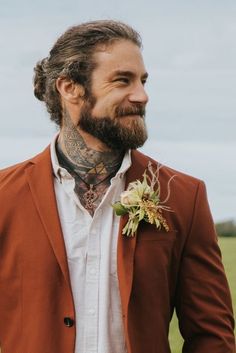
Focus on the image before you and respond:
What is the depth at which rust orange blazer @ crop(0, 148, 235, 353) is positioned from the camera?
5277 mm

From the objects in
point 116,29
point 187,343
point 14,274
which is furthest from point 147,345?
point 116,29

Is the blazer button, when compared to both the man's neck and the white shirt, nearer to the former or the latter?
the white shirt

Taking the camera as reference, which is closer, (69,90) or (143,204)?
(143,204)

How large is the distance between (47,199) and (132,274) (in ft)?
2.10

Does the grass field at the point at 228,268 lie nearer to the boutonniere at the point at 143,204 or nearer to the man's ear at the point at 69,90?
the boutonniere at the point at 143,204

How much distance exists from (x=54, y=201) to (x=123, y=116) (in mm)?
611

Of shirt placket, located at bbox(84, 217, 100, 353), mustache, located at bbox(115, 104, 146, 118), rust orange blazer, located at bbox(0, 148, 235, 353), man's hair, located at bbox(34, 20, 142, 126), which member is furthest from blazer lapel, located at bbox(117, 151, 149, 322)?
man's hair, located at bbox(34, 20, 142, 126)

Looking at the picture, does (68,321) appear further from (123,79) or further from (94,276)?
(123,79)

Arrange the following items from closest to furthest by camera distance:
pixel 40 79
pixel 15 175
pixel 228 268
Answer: pixel 15 175 → pixel 40 79 → pixel 228 268

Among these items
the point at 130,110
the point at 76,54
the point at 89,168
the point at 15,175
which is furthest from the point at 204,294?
the point at 76,54

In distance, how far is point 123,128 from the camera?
17.4 feet

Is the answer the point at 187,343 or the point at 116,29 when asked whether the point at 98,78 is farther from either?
the point at 187,343

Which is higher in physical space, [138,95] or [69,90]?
[69,90]

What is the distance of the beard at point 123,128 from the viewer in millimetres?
5297
